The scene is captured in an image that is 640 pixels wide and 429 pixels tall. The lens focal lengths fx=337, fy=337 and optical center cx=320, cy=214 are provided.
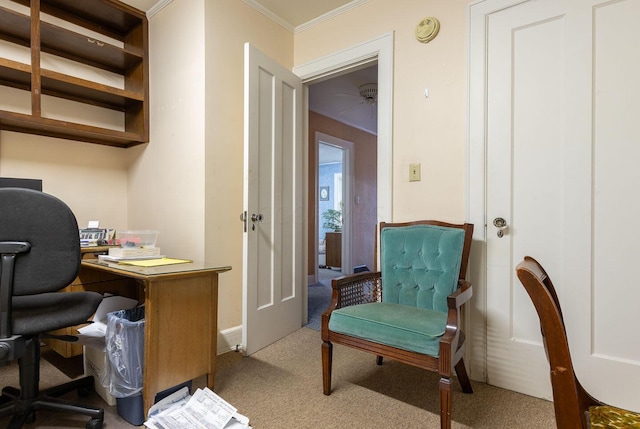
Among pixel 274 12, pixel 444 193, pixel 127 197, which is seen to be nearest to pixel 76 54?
pixel 127 197

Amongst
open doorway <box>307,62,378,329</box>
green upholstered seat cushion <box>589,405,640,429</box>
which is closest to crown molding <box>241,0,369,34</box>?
open doorway <box>307,62,378,329</box>

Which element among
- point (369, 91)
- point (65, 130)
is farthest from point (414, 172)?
point (65, 130)

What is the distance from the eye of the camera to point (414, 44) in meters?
2.23

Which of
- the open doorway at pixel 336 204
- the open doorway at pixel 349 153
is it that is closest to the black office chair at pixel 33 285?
the open doorway at pixel 349 153

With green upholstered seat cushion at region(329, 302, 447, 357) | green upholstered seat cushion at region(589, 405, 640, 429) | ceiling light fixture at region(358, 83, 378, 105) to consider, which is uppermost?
ceiling light fixture at region(358, 83, 378, 105)

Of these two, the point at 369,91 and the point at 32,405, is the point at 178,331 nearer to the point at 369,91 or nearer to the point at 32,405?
the point at 32,405

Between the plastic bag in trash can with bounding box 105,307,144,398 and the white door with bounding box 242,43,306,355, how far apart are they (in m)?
0.74

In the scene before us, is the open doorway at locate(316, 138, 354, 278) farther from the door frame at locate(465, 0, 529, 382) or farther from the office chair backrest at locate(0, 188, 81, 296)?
the office chair backrest at locate(0, 188, 81, 296)

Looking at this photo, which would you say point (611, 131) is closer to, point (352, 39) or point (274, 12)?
point (352, 39)

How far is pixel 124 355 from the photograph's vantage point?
5.04 feet

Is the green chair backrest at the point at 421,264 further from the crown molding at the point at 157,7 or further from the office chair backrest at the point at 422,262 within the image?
the crown molding at the point at 157,7

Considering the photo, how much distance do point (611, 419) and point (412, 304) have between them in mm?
1110

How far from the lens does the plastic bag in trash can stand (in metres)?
1.53

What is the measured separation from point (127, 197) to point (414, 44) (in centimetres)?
261
